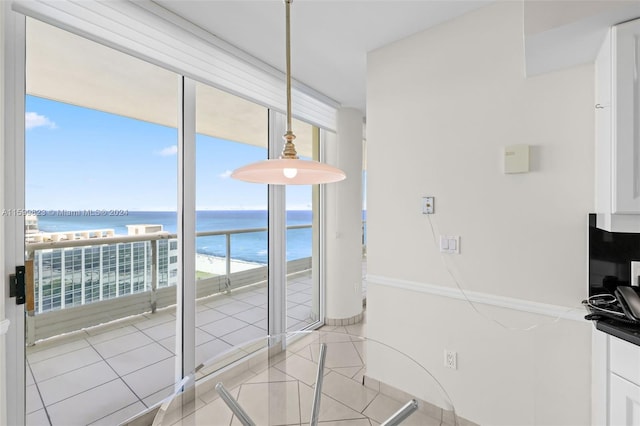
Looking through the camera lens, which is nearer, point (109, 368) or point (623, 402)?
point (623, 402)

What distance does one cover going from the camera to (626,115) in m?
1.12

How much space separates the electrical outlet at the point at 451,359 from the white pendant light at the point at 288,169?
1.41 meters

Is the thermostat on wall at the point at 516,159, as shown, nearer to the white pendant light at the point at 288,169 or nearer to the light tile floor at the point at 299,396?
the white pendant light at the point at 288,169

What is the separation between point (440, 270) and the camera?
6.21ft

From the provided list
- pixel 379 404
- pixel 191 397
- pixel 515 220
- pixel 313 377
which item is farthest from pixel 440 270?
pixel 191 397

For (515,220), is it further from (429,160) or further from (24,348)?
(24,348)

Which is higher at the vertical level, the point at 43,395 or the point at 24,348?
the point at 24,348

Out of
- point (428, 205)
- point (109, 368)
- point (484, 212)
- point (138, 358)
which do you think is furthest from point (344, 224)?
point (109, 368)

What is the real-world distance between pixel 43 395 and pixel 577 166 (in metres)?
2.95

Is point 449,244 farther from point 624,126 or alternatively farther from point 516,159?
point 624,126

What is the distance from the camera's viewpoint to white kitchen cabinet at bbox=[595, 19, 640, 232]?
1.11m

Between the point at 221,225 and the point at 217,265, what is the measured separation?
0.33 m

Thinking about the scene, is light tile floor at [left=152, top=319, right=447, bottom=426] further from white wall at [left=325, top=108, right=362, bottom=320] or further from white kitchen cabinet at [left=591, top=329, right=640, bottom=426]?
white wall at [left=325, top=108, right=362, bottom=320]

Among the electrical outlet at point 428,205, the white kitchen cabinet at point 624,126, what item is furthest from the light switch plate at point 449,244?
the white kitchen cabinet at point 624,126
